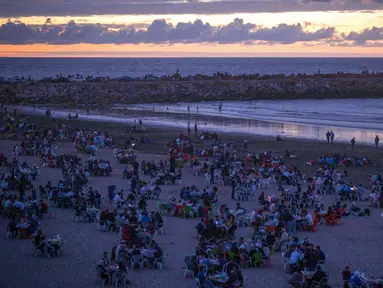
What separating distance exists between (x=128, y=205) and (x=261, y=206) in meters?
4.55

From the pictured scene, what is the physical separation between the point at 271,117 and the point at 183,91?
80.1ft

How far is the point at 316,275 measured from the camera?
37.9 ft

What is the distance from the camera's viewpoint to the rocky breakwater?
6606cm

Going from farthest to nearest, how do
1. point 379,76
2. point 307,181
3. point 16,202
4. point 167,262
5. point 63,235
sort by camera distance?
point 379,76
point 307,181
point 16,202
point 63,235
point 167,262

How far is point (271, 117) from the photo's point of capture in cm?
5253

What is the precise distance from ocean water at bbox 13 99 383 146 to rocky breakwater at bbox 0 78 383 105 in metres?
4.90

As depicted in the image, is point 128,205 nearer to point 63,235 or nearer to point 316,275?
point 63,235

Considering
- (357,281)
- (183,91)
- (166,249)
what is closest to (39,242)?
(166,249)

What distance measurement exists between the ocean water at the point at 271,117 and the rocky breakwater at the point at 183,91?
4.90m

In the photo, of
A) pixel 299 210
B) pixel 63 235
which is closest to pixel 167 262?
pixel 63 235

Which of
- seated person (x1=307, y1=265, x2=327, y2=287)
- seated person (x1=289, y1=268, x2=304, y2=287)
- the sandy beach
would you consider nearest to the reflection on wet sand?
the sandy beach

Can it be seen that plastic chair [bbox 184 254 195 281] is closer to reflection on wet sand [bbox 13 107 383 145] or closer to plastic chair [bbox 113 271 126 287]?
plastic chair [bbox 113 271 126 287]

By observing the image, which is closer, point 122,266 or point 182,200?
point 122,266

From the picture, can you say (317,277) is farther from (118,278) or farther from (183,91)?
(183,91)
